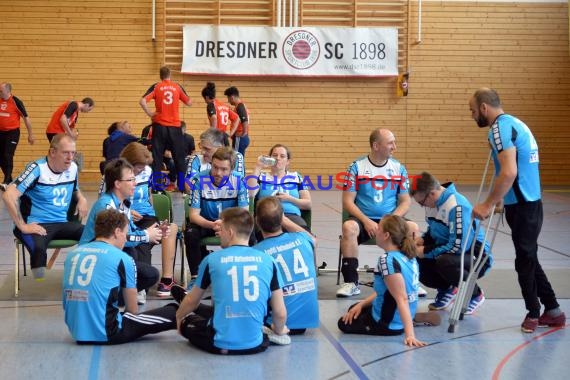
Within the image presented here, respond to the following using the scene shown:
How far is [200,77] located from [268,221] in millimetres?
11122

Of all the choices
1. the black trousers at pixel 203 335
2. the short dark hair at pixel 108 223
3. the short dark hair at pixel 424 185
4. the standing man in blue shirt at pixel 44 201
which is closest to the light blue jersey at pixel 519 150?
the short dark hair at pixel 424 185

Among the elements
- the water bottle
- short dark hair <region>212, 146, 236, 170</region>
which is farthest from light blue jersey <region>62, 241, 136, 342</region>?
the water bottle

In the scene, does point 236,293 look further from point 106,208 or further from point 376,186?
point 376,186

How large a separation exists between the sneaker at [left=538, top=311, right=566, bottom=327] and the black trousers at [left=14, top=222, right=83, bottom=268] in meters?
3.42

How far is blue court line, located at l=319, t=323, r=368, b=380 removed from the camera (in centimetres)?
411

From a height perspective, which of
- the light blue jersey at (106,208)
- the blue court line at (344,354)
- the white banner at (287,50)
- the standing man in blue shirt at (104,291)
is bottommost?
the blue court line at (344,354)

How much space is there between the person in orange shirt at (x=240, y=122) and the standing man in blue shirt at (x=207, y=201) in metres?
7.46

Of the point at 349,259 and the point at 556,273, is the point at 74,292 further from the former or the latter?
the point at 556,273

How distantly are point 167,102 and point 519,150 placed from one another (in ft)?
27.4

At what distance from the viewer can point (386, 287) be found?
4.68 metres

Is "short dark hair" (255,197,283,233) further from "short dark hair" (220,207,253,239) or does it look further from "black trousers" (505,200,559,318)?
"black trousers" (505,200,559,318)

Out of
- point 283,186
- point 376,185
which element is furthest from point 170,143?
point 376,185

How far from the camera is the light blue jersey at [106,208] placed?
17.1 feet

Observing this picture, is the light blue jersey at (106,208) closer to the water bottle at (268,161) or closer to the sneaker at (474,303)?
the water bottle at (268,161)
